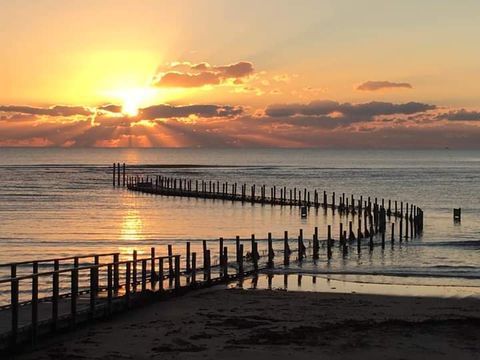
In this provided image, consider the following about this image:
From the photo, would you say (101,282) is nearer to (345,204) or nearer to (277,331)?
(277,331)

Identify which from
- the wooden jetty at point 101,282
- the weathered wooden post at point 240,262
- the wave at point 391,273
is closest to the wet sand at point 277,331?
the wooden jetty at point 101,282

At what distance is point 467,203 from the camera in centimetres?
8712

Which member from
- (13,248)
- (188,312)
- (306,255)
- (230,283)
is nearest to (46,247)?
(13,248)

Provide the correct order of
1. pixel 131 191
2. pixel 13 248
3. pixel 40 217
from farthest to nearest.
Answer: pixel 131 191 < pixel 40 217 < pixel 13 248

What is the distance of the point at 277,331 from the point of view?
53.1 ft

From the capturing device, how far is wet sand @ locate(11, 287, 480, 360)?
46.4ft

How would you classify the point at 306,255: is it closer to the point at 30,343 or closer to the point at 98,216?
the point at 30,343

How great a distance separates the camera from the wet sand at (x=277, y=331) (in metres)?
14.1

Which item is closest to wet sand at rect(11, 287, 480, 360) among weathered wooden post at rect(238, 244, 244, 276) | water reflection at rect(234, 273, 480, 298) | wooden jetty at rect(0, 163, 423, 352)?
wooden jetty at rect(0, 163, 423, 352)

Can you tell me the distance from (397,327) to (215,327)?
13.4ft

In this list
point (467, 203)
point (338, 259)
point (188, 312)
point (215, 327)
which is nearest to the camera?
point (215, 327)

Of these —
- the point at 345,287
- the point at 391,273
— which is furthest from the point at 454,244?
the point at 345,287

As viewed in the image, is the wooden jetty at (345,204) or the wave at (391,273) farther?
the wooden jetty at (345,204)

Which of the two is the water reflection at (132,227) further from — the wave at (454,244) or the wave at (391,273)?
the wave at (391,273)
